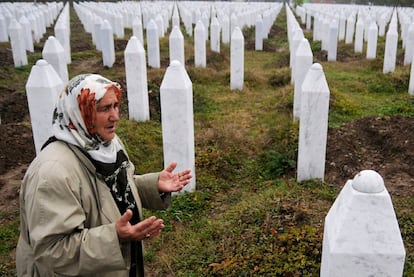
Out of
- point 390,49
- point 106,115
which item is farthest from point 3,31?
point 106,115

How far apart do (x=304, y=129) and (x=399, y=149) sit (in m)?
1.81

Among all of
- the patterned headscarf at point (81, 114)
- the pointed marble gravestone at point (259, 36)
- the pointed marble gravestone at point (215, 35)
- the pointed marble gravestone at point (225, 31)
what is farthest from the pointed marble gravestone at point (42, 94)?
the pointed marble gravestone at point (225, 31)

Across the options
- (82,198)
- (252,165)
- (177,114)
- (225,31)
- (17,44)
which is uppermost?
(225,31)

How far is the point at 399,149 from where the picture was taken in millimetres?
5867

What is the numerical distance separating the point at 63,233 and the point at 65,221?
0.18 ft

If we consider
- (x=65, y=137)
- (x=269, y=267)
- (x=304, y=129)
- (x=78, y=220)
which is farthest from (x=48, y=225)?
(x=304, y=129)

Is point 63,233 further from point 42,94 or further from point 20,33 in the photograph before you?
point 20,33

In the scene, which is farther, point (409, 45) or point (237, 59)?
point (409, 45)

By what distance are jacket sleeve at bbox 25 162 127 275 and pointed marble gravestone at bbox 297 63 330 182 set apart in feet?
11.4

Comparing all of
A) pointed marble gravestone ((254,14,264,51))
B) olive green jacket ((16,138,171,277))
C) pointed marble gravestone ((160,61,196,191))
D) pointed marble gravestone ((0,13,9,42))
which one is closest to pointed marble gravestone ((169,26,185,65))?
pointed marble gravestone ((160,61,196,191))

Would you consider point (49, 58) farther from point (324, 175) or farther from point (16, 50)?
point (16, 50)

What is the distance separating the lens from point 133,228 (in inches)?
77.4

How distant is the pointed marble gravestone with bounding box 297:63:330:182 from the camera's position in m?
4.91

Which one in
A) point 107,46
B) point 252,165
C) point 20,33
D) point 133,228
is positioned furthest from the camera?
point 20,33
